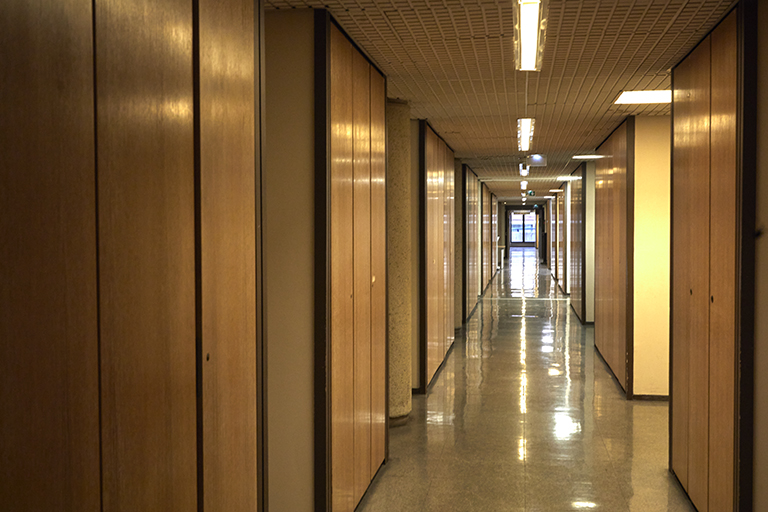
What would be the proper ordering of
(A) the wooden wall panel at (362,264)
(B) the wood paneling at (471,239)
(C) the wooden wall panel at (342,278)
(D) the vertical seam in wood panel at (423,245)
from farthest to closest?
(B) the wood paneling at (471,239)
(D) the vertical seam in wood panel at (423,245)
(A) the wooden wall panel at (362,264)
(C) the wooden wall panel at (342,278)

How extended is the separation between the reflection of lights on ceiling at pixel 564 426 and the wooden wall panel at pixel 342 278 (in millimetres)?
2537

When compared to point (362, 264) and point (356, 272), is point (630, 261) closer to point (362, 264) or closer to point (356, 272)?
point (362, 264)

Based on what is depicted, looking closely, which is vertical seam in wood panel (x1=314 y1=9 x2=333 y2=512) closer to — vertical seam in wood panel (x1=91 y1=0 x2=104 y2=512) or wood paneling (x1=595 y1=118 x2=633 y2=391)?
vertical seam in wood panel (x1=91 y1=0 x2=104 y2=512)

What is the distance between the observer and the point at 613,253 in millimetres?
8359

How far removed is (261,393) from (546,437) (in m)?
4.03

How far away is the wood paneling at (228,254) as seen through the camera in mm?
2111

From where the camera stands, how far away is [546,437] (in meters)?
5.90

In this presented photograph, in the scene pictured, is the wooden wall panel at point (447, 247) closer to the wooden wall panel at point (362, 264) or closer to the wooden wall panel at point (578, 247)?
the wooden wall panel at point (578, 247)

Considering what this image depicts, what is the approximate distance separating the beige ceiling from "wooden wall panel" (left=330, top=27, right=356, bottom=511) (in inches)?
14.7

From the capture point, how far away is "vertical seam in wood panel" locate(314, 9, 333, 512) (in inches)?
141

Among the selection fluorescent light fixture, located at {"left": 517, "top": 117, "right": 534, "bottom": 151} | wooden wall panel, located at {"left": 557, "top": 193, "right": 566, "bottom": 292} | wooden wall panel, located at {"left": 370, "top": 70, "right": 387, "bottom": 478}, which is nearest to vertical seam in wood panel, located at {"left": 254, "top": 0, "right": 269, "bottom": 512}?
wooden wall panel, located at {"left": 370, "top": 70, "right": 387, "bottom": 478}

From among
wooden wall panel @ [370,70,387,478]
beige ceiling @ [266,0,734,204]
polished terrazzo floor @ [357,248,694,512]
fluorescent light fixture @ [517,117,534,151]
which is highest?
fluorescent light fixture @ [517,117,534,151]

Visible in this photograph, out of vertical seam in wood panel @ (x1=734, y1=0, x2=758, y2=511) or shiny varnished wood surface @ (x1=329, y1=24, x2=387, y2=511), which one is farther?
shiny varnished wood surface @ (x1=329, y1=24, x2=387, y2=511)

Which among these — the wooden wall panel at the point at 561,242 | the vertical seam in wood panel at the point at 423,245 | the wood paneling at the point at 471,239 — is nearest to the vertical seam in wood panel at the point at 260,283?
the vertical seam in wood panel at the point at 423,245
